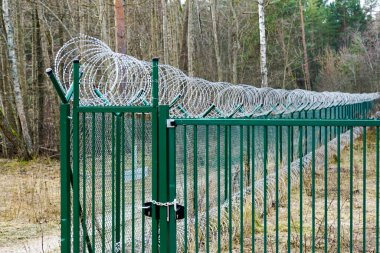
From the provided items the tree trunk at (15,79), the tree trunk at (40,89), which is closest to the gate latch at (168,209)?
the tree trunk at (15,79)

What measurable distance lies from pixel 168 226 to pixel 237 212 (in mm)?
3568

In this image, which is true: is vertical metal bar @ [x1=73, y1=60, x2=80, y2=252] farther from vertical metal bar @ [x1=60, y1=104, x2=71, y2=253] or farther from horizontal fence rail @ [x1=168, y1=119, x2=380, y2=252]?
horizontal fence rail @ [x1=168, y1=119, x2=380, y2=252]

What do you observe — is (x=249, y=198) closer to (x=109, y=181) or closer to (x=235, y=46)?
(x=109, y=181)

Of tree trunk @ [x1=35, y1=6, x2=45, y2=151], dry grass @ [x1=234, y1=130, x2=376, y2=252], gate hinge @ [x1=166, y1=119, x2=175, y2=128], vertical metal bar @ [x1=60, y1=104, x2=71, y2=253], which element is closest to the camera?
gate hinge @ [x1=166, y1=119, x2=175, y2=128]

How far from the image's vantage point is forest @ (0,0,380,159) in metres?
18.2

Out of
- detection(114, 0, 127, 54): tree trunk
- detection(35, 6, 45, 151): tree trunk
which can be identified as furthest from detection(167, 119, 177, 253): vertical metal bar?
detection(35, 6, 45, 151): tree trunk

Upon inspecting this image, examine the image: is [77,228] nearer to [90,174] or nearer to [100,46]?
[90,174]

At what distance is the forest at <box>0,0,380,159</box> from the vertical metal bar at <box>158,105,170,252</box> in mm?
9240

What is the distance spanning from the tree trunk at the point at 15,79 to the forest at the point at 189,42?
0.03 m

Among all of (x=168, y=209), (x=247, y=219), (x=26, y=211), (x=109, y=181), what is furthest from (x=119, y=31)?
(x=168, y=209)

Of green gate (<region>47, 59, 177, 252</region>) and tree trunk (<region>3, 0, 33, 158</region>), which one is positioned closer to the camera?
green gate (<region>47, 59, 177, 252</region>)

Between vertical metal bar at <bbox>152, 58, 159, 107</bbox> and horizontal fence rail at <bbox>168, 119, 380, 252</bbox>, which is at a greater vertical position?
vertical metal bar at <bbox>152, 58, 159, 107</bbox>

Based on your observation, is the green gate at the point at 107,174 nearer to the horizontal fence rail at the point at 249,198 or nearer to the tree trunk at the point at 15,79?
the horizontal fence rail at the point at 249,198

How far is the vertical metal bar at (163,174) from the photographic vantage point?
3.99m
